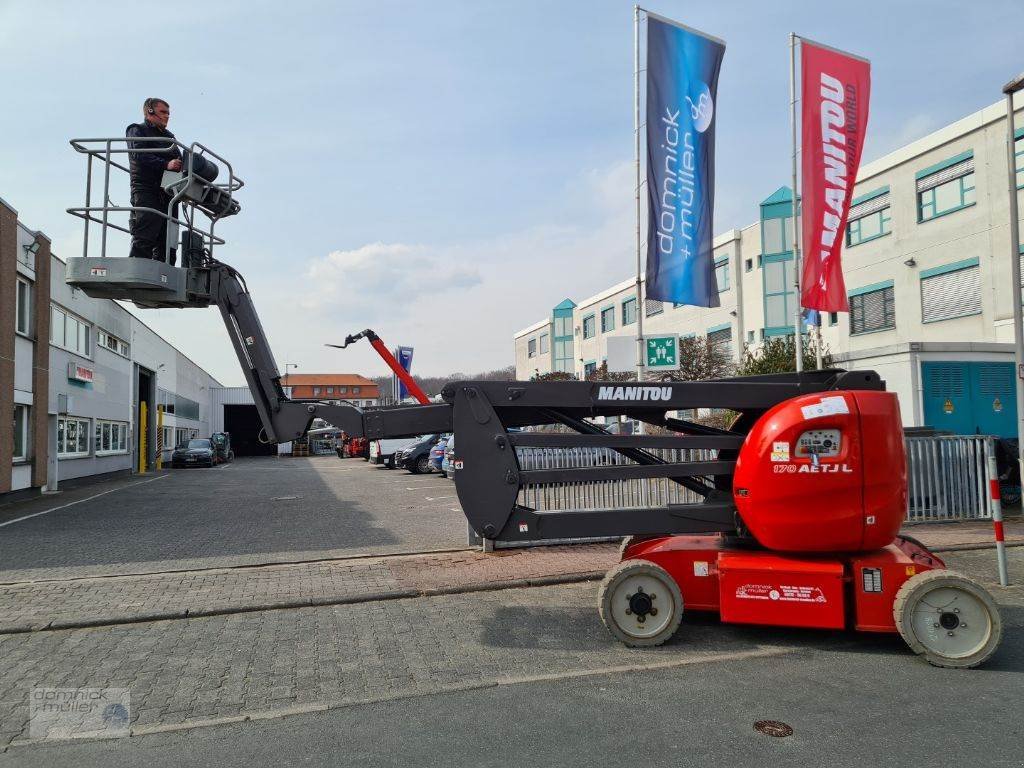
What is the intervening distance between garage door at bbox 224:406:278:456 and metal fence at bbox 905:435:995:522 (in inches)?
2292

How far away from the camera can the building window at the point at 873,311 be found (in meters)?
28.5

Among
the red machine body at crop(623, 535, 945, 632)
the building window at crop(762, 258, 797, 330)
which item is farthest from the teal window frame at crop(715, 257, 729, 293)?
the red machine body at crop(623, 535, 945, 632)

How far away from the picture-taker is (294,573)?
873 cm

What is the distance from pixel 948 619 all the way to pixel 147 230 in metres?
7.08

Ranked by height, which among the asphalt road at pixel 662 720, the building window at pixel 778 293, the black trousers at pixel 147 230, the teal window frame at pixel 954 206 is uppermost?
the teal window frame at pixel 954 206

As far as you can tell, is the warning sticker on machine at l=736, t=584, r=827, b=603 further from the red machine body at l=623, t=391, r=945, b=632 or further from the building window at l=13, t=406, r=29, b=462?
the building window at l=13, t=406, r=29, b=462

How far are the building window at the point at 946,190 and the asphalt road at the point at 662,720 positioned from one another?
2394 cm

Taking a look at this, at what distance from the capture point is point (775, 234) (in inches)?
1426

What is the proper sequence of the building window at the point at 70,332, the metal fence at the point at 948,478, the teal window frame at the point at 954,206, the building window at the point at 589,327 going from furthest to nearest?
the building window at the point at 589,327, the teal window frame at the point at 954,206, the building window at the point at 70,332, the metal fence at the point at 948,478

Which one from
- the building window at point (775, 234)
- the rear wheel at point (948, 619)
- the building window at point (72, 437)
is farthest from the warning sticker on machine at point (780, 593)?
the building window at point (775, 234)

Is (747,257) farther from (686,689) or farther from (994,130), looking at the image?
(686,689)

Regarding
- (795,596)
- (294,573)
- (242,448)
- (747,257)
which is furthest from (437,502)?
(242,448)

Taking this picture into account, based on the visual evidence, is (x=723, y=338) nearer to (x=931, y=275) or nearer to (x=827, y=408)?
(x=931, y=275)

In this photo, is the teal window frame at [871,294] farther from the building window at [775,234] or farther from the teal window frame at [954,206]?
the building window at [775,234]
